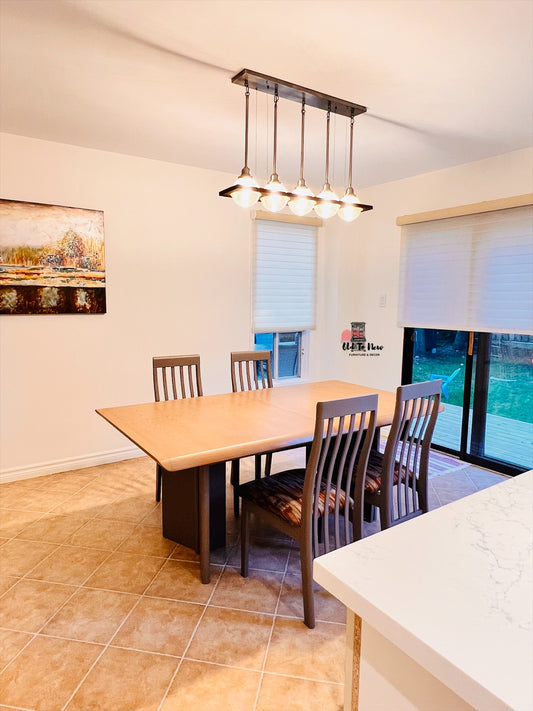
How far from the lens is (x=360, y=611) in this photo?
2.42 feet

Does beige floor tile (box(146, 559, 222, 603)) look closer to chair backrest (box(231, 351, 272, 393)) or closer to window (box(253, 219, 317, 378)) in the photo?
chair backrest (box(231, 351, 272, 393))

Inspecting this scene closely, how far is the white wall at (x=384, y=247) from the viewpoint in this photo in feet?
11.4

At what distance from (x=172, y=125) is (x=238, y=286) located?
1.65 meters

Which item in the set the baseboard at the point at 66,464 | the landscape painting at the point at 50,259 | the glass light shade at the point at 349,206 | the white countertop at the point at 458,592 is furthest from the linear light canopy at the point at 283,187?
the baseboard at the point at 66,464

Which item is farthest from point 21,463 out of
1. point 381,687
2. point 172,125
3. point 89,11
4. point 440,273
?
point 440,273

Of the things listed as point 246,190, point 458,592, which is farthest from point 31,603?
point 246,190

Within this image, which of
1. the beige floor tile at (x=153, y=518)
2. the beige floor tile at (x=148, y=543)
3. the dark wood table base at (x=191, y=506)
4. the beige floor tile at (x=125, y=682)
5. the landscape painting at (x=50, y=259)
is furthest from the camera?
the landscape painting at (x=50, y=259)

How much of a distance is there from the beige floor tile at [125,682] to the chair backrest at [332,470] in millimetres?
753

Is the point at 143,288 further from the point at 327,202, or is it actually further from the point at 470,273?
the point at 470,273

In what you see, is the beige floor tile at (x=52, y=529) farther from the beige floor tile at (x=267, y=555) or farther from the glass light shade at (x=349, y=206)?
the glass light shade at (x=349, y=206)

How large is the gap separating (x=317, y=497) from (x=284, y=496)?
8.5 inches

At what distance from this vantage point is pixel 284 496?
6.96 ft

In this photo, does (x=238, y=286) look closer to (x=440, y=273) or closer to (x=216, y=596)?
(x=440, y=273)

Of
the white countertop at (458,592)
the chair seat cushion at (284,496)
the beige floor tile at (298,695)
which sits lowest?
→ the beige floor tile at (298,695)
